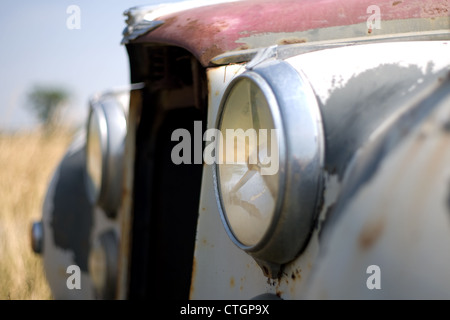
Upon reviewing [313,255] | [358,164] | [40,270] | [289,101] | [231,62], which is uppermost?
[231,62]

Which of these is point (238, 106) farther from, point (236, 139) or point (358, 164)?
point (358, 164)

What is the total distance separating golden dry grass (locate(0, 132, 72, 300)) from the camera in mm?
2854

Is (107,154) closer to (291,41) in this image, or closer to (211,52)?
(211,52)

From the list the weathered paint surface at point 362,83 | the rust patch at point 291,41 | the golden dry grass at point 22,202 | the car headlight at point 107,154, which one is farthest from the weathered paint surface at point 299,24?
the golden dry grass at point 22,202

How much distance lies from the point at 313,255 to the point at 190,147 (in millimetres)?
837

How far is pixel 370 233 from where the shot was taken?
27.5 inches

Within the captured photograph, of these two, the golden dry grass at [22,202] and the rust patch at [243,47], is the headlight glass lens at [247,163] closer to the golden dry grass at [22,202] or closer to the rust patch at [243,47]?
the rust patch at [243,47]

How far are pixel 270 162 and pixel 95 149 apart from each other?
119 centimetres

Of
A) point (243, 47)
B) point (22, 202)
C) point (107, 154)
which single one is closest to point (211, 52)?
point (243, 47)

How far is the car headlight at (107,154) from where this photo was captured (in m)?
1.89

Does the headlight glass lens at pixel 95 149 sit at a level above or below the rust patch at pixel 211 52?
below

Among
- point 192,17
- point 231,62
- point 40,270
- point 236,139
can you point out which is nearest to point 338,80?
point 236,139

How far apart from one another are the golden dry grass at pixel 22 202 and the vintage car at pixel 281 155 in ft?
3.00

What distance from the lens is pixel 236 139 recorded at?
1.03 metres
